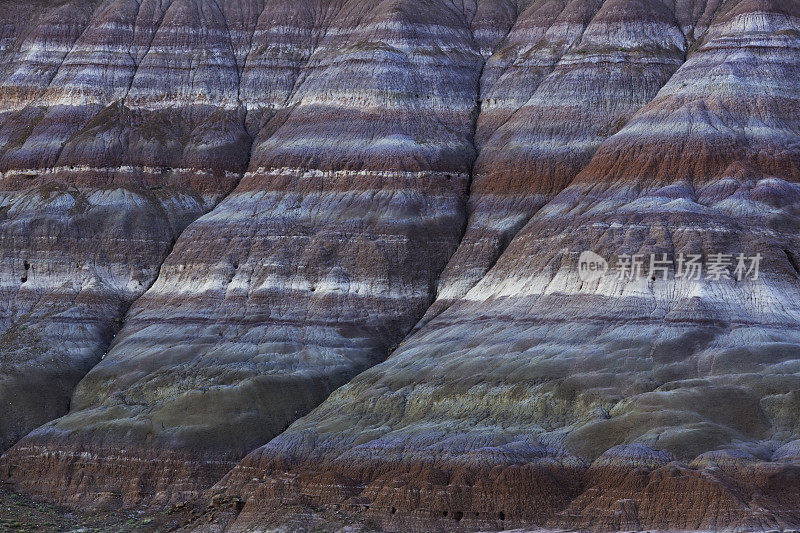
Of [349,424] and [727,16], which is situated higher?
[727,16]

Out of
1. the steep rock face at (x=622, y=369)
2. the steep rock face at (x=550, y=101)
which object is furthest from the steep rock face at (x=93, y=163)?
the steep rock face at (x=622, y=369)

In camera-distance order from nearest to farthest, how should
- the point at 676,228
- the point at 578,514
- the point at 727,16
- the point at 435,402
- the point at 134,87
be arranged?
the point at 578,514 → the point at 435,402 → the point at 676,228 → the point at 727,16 → the point at 134,87

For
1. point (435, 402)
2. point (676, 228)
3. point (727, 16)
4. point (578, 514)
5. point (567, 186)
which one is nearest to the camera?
point (578, 514)

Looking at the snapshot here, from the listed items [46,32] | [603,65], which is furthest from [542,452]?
[46,32]

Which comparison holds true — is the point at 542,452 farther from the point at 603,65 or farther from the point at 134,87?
the point at 134,87

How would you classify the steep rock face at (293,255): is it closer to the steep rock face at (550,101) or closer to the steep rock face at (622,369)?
the steep rock face at (550,101)

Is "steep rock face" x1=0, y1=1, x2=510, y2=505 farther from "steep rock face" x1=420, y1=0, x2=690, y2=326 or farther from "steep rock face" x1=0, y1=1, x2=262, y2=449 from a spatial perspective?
"steep rock face" x1=420, y1=0, x2=690, y2=326

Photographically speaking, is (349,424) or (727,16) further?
(727,16)
